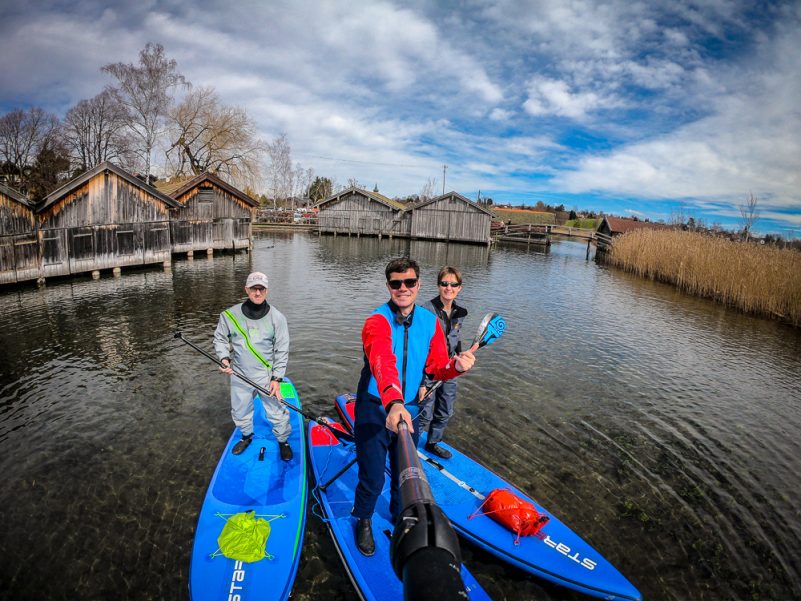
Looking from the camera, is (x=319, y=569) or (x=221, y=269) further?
(x=221, y=269)

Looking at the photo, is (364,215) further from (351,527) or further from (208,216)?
(351,527)

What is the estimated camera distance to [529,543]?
15.4 ft

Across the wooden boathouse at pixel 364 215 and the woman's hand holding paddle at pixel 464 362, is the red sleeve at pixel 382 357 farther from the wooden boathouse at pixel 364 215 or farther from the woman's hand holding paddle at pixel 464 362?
the wooden boathouse at pixel 364 215

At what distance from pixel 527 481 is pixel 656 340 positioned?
36.1ft

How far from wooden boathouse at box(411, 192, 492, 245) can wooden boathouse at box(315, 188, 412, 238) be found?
6.39ft

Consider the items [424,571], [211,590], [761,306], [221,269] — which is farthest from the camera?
[221,269]

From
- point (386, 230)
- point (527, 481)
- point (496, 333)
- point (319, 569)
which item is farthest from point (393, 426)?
point (386, 230)

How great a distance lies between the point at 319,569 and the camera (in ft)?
15.3

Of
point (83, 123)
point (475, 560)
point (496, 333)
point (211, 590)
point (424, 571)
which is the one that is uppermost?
point (83, 123)

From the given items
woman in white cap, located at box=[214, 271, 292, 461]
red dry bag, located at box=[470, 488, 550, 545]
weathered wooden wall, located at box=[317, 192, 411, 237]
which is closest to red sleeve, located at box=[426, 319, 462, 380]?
red dry bag, located at box=[470, 488, 550, 545]

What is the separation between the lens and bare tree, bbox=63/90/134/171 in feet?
136

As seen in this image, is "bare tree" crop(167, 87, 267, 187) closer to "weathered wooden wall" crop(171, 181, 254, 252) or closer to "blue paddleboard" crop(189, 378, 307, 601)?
"weathered wooden wall" crop(171, 181, 254, 252)

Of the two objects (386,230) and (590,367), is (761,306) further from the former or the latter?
(386,230)

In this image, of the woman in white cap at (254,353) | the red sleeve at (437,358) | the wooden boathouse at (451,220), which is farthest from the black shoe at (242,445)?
the wooden boathouse at (451,220)
